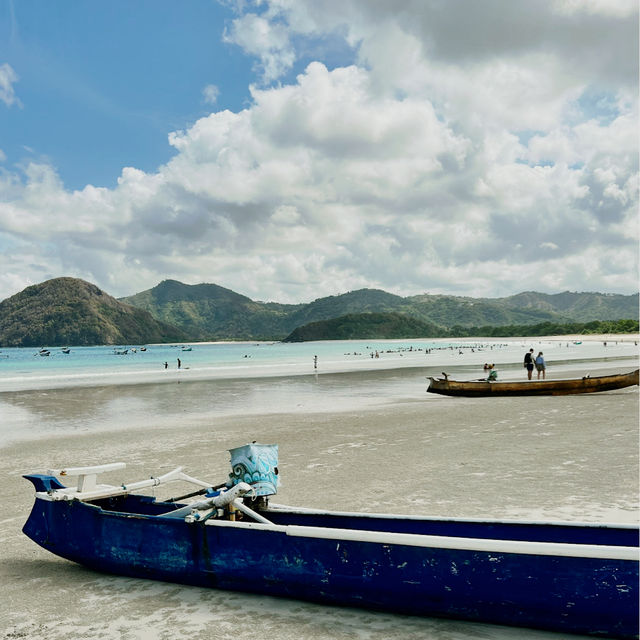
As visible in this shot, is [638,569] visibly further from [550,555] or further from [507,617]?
[507,617]

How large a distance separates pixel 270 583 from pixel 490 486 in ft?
17.1

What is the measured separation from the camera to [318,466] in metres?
11.6

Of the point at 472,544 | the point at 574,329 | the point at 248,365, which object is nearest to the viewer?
the point at 472,544

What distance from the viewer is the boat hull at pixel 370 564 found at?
15.0 ft

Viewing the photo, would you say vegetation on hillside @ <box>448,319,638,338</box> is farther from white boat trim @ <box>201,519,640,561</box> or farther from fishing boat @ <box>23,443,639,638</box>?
white boat trim @ <box>201,519,640,561</box>

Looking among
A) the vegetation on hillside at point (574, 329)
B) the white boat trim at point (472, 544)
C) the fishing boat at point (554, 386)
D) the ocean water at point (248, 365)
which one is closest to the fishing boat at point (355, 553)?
the white boat trim at point (472, 544)

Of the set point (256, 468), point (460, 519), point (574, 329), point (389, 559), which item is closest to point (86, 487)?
point (256, 468)

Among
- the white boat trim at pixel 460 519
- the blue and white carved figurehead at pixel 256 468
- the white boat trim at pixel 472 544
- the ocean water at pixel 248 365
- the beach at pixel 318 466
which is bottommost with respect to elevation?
the ocean water at pixel 248 365

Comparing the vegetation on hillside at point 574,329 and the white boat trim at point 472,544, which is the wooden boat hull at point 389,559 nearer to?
the white boat trim at point 472,544

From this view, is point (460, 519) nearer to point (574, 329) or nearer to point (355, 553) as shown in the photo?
point (355, 553)

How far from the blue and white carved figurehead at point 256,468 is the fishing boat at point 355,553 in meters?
0.01

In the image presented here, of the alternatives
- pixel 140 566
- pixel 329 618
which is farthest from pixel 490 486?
pixel 140 566

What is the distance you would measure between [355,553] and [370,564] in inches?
6.5

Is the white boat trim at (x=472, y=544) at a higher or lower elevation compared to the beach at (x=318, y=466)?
higher
